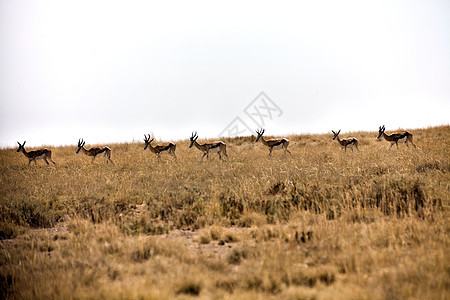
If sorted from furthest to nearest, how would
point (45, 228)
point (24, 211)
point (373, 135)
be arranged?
point (373, 135) → point (24, 211) → point (45, 228)

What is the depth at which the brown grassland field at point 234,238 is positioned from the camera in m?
3.96

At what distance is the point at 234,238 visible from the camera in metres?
5.80

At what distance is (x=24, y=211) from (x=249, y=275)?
632cm

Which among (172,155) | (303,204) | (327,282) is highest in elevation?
→ (172,155)

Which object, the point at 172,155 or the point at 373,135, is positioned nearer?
the point at 172,155

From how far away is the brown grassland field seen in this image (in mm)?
3961

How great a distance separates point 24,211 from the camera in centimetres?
794

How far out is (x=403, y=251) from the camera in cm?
468

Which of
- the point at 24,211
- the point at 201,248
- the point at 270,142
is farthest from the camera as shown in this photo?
the point at 270,142

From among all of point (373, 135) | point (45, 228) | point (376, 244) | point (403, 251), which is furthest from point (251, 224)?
point (373, 135)

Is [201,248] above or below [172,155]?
below

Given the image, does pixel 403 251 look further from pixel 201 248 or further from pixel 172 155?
pixel 172 155

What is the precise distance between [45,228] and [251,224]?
449 centimetres

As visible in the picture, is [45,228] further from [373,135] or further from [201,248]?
[373,135]
